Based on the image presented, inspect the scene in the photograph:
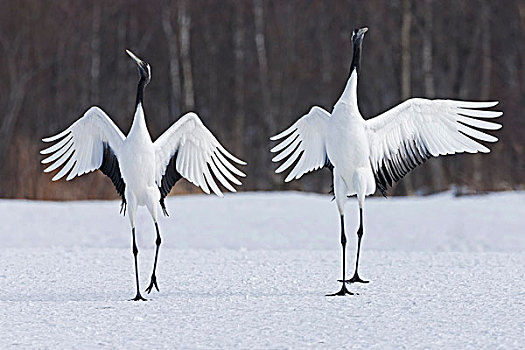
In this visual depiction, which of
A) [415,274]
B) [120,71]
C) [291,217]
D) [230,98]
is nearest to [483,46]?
[230,98]

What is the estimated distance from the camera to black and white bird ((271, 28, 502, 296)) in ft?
22.8

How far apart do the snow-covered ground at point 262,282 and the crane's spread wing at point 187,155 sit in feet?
2.93

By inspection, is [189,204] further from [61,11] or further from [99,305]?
[61,11]

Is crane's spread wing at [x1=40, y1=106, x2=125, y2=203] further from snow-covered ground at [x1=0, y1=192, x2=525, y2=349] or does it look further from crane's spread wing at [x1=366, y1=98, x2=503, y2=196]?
crane's spread wing at [x1=366, y1=98, x2=503, y2=196]

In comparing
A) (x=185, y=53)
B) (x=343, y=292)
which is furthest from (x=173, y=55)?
(x=343, y=292)

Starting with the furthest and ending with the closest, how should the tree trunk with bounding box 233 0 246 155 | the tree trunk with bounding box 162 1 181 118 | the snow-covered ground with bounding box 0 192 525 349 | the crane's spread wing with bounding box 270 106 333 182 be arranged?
the tree trunk with bounding box 233 0 246 155 < the tree trunk with bounding box 162 1 181 118 < the crane's spread wing with bounding box 270 106 333 182 < the snow-covered ground with bounding box 0 192 525 349

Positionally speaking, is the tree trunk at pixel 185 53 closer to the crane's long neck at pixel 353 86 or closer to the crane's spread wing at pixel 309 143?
the crane's spread wing at pixel 309 143

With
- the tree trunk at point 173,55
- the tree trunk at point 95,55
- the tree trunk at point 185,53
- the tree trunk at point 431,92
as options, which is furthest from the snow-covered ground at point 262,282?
the tree trunk at point 95,55

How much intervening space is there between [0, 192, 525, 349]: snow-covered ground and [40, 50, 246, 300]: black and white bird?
0.79 metres

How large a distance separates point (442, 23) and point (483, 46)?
1.30 meters

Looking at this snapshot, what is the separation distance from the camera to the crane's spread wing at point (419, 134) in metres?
7.23

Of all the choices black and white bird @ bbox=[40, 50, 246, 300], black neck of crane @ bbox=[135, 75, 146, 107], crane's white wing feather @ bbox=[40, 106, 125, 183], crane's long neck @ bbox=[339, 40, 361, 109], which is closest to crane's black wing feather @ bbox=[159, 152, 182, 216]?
black and white bird @ bbox=[40, 50, 246, 300]

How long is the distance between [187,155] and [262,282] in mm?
1270

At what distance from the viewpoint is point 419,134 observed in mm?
7359
